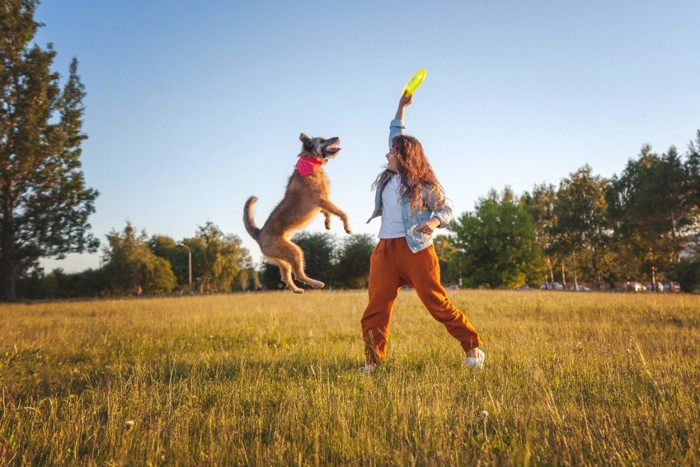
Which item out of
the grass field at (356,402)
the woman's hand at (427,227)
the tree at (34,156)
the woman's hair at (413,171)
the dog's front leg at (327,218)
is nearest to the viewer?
the grass field at (356,402)

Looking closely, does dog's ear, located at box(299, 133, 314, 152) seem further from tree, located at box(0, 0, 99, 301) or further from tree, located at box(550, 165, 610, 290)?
tree, located at box(550, 165, 610, 290)

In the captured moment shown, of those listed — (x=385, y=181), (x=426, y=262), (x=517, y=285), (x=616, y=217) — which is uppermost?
(x=616, y=217)

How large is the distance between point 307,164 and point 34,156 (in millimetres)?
21223

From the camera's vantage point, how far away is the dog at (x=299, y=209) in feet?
12.9

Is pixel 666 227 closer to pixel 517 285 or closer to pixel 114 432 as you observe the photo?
pixel 517 285

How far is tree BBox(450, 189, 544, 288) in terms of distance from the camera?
5125 centimetres

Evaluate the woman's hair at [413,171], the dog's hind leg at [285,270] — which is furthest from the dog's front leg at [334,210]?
the dog's hind leg at [285,270]

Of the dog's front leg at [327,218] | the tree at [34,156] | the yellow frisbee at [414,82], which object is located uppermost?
the tree at [34,156]

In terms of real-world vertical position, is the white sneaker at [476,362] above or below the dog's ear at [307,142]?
below

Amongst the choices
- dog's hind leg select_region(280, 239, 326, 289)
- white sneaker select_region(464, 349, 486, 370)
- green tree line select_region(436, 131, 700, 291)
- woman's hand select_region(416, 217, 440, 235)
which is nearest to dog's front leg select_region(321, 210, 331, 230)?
dog's hind leg select_region(280, 239, 326, 289)

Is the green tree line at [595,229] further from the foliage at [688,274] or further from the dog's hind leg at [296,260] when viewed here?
the dog's hind leg at [296,260]

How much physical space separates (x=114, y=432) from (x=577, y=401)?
4.04 m

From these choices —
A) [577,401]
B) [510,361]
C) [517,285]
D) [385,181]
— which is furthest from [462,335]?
[517,285]

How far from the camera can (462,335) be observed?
509cm
